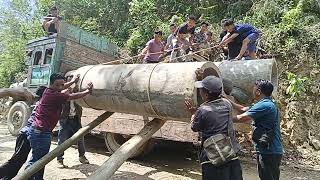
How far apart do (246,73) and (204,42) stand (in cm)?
359

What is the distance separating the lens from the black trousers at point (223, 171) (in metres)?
3.33

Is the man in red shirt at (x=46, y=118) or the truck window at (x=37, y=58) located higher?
the truck window at (x=37, y=58)

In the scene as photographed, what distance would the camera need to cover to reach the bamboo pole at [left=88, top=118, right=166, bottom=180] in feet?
12.0

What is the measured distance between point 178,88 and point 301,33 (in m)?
6.74

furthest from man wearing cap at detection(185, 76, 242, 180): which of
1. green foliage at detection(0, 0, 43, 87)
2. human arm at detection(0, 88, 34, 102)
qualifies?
green foliage at detection(0, 0, 43, 87)

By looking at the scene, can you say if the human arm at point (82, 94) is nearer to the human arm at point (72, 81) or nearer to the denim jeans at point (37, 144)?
the human arm at point (72, 81)

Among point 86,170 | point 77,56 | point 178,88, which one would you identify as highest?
point 77,56

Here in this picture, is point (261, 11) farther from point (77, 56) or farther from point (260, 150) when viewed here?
point (260, 150)

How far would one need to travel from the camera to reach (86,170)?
242 inches

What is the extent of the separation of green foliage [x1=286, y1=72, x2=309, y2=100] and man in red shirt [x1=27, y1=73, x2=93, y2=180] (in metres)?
5.53

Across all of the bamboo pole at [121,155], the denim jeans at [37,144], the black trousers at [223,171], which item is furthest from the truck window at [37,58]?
the black trousers at [223,171]

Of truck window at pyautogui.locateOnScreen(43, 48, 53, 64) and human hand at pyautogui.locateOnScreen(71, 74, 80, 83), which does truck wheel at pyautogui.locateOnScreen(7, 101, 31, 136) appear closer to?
truck window at pyautogui.locateOnScreen(43, 48, 53, 64)

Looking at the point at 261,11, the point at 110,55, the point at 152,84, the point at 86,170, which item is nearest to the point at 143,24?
the point at 110,55

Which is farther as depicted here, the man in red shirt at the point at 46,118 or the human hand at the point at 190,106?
the man in red shirt at the point at 46,118
